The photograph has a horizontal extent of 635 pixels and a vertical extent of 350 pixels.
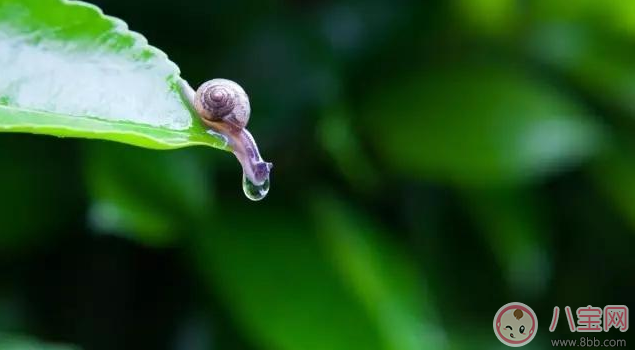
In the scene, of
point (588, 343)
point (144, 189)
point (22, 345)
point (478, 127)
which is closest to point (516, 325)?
point (588, 343)

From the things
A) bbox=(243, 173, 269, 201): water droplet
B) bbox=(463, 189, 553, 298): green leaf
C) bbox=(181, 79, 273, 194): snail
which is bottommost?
bbox=(463, 189, 553, 298): green leaf

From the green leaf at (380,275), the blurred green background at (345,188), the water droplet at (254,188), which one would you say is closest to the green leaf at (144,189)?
the blurred green background at (345,188)

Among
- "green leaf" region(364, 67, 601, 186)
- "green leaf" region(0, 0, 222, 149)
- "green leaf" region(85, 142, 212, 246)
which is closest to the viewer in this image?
"green leaf" region(0, 0, 222, 149)

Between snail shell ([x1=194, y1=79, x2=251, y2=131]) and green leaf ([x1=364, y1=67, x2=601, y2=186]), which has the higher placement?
snail shell ([x1=194, y1=79, x2=251, y2=131])

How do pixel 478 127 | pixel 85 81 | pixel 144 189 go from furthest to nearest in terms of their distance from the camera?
pixel 478 127 < pixel 144 189 < pixel 85 81

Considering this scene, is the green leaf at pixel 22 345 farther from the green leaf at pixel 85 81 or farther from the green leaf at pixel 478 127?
the green leaf at pixel 478 127

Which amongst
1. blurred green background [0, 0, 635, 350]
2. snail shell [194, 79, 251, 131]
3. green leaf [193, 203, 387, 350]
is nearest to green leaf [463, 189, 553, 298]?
blurred green background [0, 0, 635, 350]

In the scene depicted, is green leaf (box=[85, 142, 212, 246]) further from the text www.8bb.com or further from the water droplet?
the text www.8bb.com

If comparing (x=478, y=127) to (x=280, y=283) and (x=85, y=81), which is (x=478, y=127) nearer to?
(x=280, y=283)
